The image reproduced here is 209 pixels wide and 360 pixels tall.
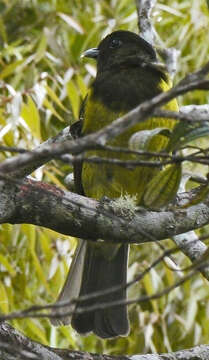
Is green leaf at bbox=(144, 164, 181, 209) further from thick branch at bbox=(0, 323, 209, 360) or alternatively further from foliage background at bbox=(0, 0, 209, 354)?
foliage background at bbox=(0, 0, 209, 354)

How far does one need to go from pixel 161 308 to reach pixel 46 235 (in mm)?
833

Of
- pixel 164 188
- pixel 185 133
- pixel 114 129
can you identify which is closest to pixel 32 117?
pixel 164 188

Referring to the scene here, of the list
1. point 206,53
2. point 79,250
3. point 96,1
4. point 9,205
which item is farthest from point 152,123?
point 96,1

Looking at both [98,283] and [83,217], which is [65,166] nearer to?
[98,283]

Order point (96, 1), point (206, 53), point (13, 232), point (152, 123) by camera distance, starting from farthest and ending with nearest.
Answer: point (96, 1), point (206, 53), point (13, 232), point (152, 123)

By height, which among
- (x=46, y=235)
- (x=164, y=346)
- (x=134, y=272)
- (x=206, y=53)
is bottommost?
(x=164, y=346)

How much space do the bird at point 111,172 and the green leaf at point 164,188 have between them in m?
0.79

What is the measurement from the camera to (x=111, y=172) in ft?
9.08

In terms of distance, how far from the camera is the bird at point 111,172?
268cm

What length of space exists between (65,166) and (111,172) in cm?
111

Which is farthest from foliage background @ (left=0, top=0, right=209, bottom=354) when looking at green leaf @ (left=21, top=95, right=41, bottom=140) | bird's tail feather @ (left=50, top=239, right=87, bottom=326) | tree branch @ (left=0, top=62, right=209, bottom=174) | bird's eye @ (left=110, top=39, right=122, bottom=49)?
tree branch @ (left=0, top=62, right=209, bottom=174)

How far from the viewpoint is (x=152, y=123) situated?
265 centimetres

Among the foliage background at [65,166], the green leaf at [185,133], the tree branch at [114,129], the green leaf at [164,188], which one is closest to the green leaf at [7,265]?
the foliage background at [65,166]

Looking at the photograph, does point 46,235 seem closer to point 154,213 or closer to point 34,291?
point 34,291
